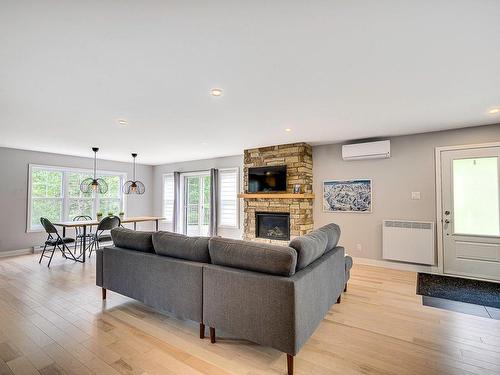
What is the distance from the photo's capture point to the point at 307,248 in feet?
6.72

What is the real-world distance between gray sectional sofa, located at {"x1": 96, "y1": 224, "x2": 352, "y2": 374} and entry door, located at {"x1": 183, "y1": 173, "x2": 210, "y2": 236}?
13.8ft

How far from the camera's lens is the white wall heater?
4098 mm

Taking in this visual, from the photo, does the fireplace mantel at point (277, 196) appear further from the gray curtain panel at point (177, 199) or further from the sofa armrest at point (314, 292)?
the gray curtain panel at point (177, 199)

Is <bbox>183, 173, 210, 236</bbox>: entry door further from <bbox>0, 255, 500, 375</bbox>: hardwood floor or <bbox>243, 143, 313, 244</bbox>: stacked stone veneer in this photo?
<bbox>0, 255, 500, 375</bbox>: hardwood floor

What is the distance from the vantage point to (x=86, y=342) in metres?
2.15

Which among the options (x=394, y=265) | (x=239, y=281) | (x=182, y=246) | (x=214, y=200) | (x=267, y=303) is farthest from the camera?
(x=214, y=200)

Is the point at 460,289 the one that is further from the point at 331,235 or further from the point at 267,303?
the point at 267,303

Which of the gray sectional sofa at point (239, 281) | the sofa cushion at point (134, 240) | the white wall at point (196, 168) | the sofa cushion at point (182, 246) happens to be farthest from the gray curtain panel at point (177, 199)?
the sofa cushion at point (182, 246)

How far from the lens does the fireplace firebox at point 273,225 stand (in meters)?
5.20

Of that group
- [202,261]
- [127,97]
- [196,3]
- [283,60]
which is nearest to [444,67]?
[283,60]

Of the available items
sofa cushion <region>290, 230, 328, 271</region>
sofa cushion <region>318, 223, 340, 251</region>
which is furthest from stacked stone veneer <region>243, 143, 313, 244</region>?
sofa cushion <region>290, 230, 328, 271</region>

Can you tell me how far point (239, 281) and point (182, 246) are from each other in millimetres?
747

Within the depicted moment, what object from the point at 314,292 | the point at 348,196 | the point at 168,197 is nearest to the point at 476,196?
the point at 348,196

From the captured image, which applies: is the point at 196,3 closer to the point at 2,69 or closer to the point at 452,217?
the point at 2,69
